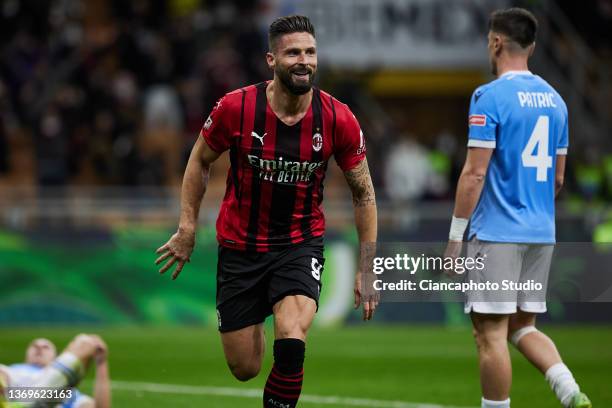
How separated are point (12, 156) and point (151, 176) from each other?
2627 mm

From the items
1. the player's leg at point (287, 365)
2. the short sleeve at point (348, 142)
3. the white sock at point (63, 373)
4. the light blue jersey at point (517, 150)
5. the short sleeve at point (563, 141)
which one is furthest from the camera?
the short sleeve at point (563, 141)

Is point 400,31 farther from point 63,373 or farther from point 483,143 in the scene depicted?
point 63,373

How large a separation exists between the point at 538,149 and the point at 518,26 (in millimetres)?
737

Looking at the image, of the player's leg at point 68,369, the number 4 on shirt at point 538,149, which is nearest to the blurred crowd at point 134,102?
the number 4 on shirt at point 538,149

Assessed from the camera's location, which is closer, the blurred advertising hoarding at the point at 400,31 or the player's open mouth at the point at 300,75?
the player's open mouth at the point at 300,75

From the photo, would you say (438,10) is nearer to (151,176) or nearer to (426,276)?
(151,176)

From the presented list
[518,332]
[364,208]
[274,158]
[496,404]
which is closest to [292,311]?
[364,208]

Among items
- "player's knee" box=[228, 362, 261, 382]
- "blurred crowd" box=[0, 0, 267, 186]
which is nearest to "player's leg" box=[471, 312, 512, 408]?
"player's knee" box=[228, 362, 261, 382]

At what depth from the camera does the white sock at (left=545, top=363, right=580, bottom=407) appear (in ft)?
22.0

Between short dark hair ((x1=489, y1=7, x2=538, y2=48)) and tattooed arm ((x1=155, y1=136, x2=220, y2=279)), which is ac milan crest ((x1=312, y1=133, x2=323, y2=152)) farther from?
short dark hair ((x1=489, y1=7, x2=538, y2=48))

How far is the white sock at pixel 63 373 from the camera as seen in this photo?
5.05 meters

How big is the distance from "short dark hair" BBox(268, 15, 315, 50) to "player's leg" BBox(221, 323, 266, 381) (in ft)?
5.56

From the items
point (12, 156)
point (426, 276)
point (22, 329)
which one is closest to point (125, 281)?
point (22, 329)

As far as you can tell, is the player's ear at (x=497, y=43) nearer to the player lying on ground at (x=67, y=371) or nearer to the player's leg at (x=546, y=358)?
the player's leg at (x=546, y=358)
